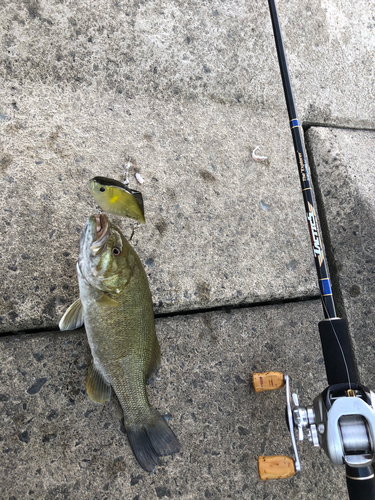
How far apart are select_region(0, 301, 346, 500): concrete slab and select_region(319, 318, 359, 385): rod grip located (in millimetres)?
491

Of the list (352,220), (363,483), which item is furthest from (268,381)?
(352,220)

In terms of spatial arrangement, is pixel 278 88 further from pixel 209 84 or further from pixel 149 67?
pixel 149 67

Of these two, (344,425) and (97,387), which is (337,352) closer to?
(344,425)

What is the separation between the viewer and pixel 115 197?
1.82 meters

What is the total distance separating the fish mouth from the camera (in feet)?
6.03

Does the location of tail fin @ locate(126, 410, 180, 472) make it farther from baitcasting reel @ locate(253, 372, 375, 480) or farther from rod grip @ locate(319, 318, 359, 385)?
rod grip @ locate(319, 318, 359, 385)

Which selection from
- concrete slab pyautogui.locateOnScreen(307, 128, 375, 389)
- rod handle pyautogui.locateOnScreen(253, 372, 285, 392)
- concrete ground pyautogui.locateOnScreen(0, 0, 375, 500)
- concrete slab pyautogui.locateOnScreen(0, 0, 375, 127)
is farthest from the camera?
concrete slab pyautogui.locateOnScreen(307, 128, 375, 389)

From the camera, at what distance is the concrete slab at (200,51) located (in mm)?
2453

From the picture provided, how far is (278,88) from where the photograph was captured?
3000mm

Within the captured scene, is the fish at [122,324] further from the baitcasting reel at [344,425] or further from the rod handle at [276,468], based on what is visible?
the baitcasting reel at [344,425]

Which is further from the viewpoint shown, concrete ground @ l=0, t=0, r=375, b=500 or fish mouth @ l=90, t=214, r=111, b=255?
concrete ground @ l=0, t=0, r=375, b=500

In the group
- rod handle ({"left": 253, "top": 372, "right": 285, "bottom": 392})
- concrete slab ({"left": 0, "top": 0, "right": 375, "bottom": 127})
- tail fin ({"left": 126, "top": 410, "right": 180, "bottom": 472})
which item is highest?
concrete slab ({"left": 0, "top": 0, "right": 375, "bottom": 127})

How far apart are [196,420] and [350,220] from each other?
1.85 meters

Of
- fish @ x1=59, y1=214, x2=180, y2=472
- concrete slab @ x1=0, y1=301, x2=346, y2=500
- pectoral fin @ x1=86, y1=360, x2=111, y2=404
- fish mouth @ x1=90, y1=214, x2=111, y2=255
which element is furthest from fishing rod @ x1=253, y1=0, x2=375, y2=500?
fish mouth @ x1=90, y1=214, x2=111, y2=255
